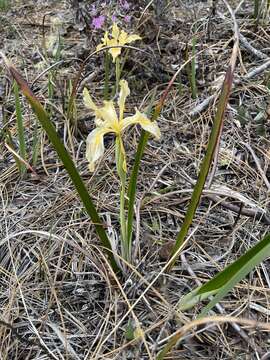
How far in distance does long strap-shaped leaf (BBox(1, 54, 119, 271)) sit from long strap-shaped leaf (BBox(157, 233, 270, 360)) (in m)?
0.24

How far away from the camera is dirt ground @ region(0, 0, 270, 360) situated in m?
1.24

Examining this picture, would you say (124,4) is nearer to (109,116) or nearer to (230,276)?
(109,116)

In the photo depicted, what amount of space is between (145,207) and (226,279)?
494 mm

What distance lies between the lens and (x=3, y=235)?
1504 millimetres

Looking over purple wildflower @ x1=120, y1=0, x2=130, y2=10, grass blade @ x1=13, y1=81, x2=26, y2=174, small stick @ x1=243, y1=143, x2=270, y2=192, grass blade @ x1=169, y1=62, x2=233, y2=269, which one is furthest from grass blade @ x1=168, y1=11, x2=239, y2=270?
purple wildflower @ x1=120, y1=0, x2=130, y2=10

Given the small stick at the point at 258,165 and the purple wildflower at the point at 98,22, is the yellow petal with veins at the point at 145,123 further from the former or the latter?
the purple wildflower at the point at 98,22

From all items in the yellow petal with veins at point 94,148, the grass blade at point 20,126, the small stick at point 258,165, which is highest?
the yellow petal with veins at point 94,148

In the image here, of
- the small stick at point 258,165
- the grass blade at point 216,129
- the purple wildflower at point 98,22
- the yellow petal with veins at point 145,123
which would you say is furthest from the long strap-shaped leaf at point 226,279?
the purple wildflower at point 98,22

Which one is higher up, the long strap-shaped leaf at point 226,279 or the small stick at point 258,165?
the long strap-shaped leaf at point 226,279

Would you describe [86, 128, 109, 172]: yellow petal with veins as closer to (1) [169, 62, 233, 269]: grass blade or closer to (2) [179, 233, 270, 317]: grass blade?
(1) [169, 62, 233, 269]: grass blade

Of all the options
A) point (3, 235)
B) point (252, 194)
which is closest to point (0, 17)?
point (3, 235)

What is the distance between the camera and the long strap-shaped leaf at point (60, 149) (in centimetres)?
106

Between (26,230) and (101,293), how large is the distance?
0.28 metres

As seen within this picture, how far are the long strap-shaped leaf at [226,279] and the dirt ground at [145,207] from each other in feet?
0.19
